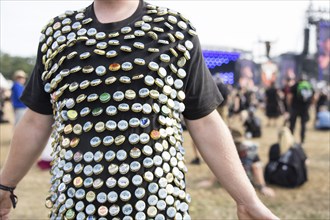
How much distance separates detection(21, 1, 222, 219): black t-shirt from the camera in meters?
1.23

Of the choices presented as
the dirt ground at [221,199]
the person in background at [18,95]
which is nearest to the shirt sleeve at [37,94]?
the dirt ground at [221,199]

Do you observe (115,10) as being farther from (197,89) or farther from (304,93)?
(304,93)

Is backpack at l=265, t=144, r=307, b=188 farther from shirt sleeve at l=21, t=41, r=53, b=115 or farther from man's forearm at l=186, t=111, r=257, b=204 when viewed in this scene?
shirt sleeve at l=21, t=41, r=53, b=115

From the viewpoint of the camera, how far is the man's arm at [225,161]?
4.58 ft

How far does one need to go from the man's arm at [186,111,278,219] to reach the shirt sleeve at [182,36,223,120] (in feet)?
0.09

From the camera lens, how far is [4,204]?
1613mm

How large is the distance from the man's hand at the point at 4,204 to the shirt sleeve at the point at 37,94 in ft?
1.14

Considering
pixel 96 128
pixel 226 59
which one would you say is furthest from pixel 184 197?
pixel 226 59

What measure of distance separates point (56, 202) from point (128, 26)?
1.88ft

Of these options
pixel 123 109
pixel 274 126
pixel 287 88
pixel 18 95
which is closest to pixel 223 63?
pixel 274 126

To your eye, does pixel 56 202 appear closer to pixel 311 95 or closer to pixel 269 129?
pixel 311 95

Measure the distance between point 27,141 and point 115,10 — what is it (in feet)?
1.79

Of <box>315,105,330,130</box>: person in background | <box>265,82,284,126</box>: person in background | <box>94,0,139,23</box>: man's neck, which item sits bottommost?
<box>315,105,330,130</box>: person in background

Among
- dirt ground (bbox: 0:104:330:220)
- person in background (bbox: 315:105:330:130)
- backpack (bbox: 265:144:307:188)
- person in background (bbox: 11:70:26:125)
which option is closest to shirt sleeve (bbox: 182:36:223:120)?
dirt ground (bbox: 0:104:330:220)
